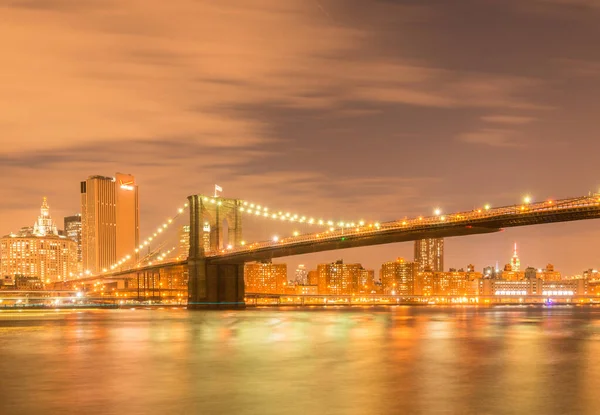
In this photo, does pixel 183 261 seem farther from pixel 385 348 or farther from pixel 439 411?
pixel 439 411

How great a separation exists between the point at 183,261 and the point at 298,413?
77914 mm

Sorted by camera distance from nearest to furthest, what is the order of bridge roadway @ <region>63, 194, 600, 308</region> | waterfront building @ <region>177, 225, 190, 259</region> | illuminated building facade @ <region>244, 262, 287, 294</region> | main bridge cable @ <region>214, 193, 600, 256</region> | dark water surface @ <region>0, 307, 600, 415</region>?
dark water surface @ <region>0, 307, 600, 415</region>, main bridge cable @ <region>214, 193, 600, 256</region>, bridge roadway @ <region>63, 194, 600, 308</region>, waterfront building @ <region>177, 225, 190, 259</region>, illuminated building facade @ <region>244, 262, 287, 294</region>

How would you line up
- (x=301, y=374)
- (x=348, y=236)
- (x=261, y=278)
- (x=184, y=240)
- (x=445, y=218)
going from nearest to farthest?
(x=301, y=374)
(x=445, y=218)
(x=348, y=236)
(x=184, y=240)
(x=261, y=278)

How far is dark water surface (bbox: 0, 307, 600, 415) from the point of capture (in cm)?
1752

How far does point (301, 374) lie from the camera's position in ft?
75.1

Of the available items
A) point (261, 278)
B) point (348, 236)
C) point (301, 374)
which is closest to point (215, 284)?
point (348, 236)

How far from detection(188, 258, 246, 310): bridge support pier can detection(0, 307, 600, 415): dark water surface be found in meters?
48.1

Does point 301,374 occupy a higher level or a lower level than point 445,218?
lower

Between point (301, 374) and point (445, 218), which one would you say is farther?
point (445, 218)

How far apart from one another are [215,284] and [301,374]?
6606cm

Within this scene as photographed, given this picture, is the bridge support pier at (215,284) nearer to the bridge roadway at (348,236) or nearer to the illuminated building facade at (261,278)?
the bridge roadway at (348,236)

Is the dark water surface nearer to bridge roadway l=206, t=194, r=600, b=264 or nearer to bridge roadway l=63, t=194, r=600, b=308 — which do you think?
bridge roadway l=206, t=194, r=600, b=264

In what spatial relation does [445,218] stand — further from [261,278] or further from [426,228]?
[261,278]

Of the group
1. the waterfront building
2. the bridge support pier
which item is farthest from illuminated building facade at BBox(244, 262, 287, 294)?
the bridge support pier
